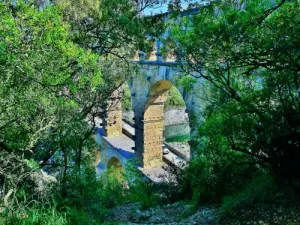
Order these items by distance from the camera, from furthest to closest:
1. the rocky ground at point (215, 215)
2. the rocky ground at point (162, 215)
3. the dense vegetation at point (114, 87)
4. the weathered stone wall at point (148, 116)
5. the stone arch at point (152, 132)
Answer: the stone arch at point (152, 132) < the weathered stone wall at point (148, 116) < the rocky ground at point (162, 215) < the rocky ground at point (215, 215) < the dense vegetation at point (114, 87)

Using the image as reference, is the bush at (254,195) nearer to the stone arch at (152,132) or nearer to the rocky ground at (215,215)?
the rocky ground at (215,215)

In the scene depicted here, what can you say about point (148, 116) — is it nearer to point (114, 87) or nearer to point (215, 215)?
point (114, 87)

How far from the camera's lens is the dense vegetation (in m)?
3.52

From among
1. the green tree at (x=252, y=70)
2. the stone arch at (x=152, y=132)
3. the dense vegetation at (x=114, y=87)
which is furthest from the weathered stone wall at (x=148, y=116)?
the green tree at (x=252, y=70)

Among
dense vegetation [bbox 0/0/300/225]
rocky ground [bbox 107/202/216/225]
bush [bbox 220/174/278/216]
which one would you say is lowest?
rocky ground [bbox 107/202/216/225]

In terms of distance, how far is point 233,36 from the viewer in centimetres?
373

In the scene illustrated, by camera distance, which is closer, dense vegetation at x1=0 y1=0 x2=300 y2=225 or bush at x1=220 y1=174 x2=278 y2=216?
dense vegetation at x1=0 y1=0 x2=300 y2=225

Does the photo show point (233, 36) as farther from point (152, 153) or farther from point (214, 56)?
point (152, 153)

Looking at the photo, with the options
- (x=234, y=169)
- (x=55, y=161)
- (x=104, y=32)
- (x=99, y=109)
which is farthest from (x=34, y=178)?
(x=234, y=169)

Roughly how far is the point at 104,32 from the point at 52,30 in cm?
267

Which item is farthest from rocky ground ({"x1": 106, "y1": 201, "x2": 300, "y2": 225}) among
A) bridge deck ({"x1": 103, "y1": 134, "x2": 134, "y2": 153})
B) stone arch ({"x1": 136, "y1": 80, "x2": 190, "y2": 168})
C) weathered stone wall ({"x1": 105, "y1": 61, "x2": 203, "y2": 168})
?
bridge deck ({"x1": 103, "y1": 134, "x2": 134, "y2": 153})

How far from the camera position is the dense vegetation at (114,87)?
3.52 meters

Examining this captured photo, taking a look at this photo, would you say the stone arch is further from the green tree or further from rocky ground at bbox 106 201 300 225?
the green tree

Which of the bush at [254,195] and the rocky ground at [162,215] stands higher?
the bush at [254,195]
